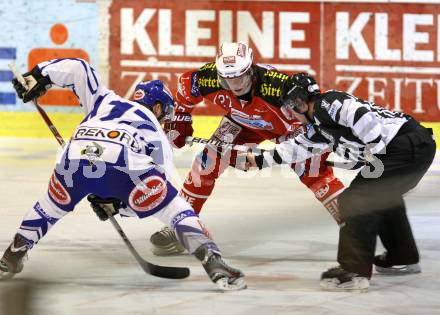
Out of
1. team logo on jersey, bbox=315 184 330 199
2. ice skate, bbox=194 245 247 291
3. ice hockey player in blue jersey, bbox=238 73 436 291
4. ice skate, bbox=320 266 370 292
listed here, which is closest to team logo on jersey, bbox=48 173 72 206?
ice skate, bbox=194 245 247 291

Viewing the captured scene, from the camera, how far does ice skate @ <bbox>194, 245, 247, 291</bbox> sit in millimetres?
4020

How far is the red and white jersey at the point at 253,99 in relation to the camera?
16.3ft

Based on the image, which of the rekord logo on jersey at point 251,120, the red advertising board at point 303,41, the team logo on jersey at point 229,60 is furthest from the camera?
the red advertising board at point 303,41

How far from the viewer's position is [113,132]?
4105 millimetres

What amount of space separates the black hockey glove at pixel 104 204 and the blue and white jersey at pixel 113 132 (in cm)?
19

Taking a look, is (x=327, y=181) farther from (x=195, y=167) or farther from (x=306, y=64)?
(x=306, y=64)

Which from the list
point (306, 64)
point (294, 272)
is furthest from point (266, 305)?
point (306, 64)

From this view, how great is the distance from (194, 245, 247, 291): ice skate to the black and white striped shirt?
62cm

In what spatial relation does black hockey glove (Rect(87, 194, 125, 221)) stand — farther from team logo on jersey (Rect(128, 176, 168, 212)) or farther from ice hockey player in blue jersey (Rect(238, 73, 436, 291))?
ice hockey player in blue jersey (Rect(238, 73, 436, 291))

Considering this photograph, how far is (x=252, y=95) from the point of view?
5004mm

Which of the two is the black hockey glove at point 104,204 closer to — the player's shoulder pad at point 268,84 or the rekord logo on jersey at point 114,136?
the rekord logo on jersey at point 114,136

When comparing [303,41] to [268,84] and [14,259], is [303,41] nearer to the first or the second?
[268,84]

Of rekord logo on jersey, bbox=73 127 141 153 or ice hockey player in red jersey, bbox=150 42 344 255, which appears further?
ice hockey player in red jersey, bbox=150 42 344 255

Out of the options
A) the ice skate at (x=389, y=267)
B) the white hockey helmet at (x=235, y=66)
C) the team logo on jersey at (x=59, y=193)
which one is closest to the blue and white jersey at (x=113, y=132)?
the team logo on jersey at (x=59, y=193)
